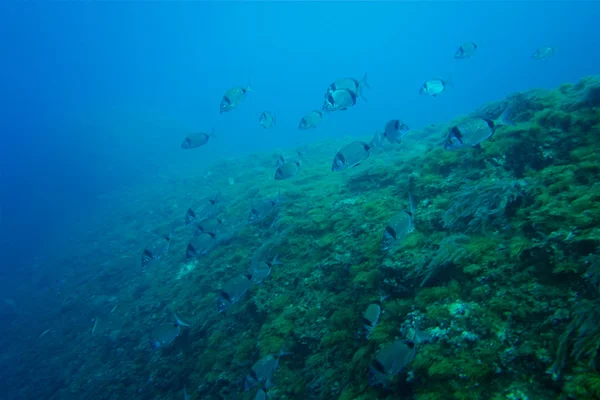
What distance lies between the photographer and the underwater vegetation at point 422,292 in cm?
279

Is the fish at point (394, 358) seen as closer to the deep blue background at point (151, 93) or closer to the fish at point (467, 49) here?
the fish at point (467, 49)

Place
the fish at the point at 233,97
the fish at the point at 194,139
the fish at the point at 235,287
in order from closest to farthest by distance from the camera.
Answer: the fish at the point at 235,287
the fish at the point at 233,97
the fish at the point at 194,139

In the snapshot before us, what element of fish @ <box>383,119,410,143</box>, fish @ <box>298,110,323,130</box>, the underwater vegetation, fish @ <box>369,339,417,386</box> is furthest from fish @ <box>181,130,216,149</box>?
fish @ <box>369,339,417,386</box>

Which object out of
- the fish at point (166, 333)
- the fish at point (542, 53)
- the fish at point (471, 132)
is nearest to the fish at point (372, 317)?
the fish at point (471, 132)

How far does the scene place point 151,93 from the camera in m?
138

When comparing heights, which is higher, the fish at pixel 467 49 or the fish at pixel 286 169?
the fish at pixel 467 49

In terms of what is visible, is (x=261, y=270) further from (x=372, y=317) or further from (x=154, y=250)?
(x=154, y=250)

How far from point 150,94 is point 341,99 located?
158m

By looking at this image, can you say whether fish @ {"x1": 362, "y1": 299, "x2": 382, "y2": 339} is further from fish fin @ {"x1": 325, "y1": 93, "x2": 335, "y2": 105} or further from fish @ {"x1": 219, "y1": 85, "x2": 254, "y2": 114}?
fish @ {"x1": 219, "y1": 85, "x2": 254, "y2": 114}

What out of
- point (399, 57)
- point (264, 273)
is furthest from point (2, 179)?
point (399, 57)

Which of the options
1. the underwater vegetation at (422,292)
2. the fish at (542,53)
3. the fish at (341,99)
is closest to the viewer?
the underwater vegetation at (422,292)

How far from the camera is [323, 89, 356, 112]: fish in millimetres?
5438

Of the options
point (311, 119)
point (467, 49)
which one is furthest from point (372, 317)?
point (467, 49)

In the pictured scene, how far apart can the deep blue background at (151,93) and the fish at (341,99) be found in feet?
110
